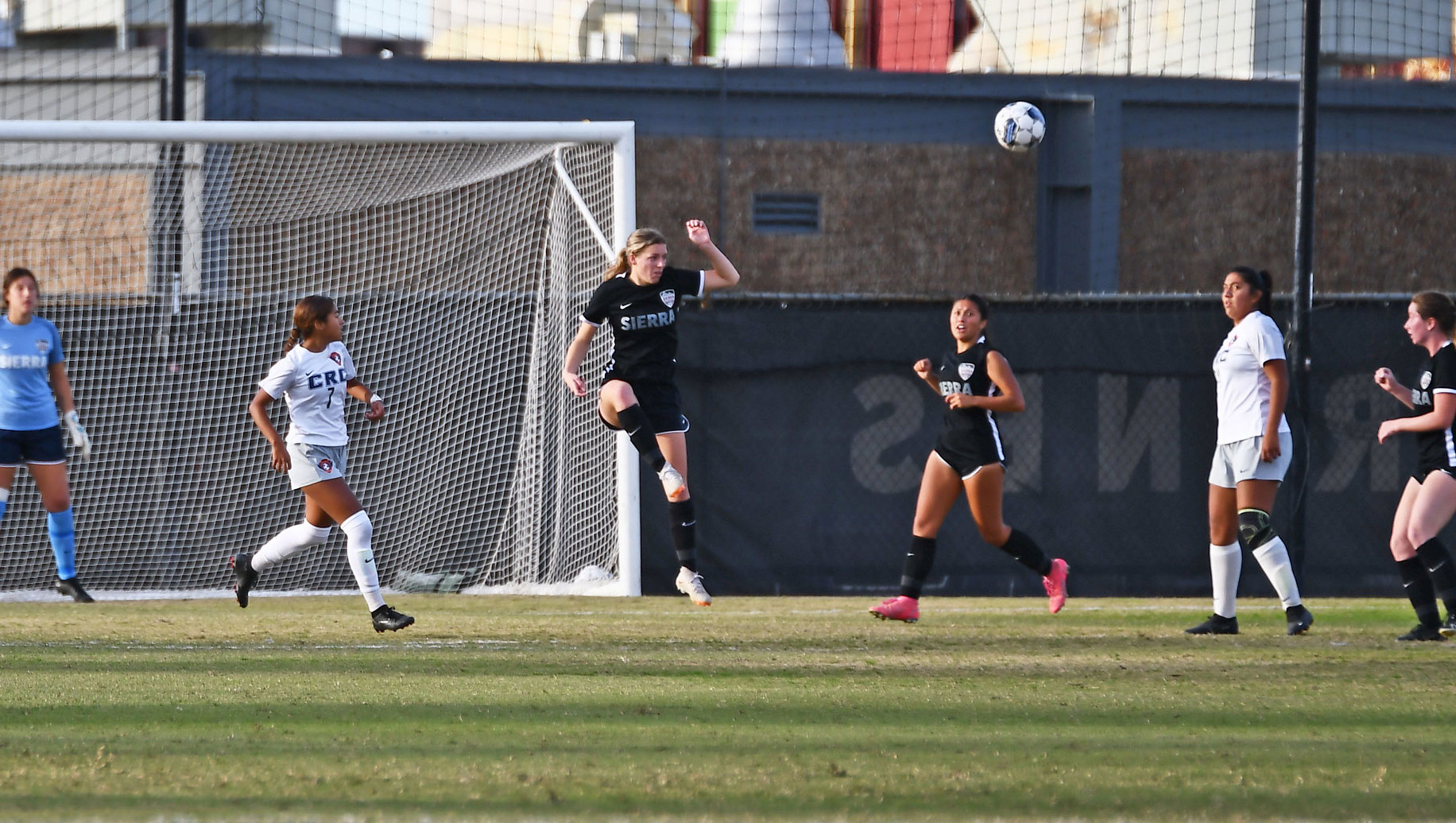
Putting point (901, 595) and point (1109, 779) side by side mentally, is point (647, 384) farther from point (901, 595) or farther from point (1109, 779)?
point (1109, 779)

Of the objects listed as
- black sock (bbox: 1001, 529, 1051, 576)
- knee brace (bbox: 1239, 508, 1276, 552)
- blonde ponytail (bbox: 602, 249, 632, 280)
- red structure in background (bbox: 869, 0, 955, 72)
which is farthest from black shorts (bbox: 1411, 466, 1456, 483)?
red structure in background (bbox: 869, 0, 955, 72)

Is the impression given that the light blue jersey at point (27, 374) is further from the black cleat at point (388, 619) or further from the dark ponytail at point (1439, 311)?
the dark ponytail at point (1439, 311)

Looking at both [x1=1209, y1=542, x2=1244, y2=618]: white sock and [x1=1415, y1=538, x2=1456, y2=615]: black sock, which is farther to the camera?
[x1=1209, y1=542, x2=1244, y2=618]: white sock

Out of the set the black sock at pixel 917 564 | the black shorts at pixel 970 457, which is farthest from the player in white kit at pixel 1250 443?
the black sock at pixel 917 564

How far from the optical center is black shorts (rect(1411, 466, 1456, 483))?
25.7ft

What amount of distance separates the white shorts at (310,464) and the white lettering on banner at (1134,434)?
6039 millimetres

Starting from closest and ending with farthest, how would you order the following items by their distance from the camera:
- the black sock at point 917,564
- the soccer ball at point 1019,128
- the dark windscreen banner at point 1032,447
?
the black sock at point 917,564, the dark windscreen banner at point 1032,447, the soccer ball at point 1019,128

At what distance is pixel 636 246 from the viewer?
8023mm

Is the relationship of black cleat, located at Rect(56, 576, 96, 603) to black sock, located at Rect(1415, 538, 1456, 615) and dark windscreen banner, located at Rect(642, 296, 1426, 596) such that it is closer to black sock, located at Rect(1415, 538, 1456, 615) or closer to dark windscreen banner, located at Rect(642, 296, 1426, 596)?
dark windscreen banner, located at Rect(642, 296, 1426, 596)

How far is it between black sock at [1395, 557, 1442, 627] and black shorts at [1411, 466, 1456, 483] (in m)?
0.42

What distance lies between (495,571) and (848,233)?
679 cm

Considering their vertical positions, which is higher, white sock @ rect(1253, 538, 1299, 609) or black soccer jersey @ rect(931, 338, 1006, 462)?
black soccer jersey @ rect(931, 338, 1006, 462)

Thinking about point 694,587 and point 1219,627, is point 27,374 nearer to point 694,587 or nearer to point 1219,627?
point 694,587

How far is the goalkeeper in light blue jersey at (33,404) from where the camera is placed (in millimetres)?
9773
